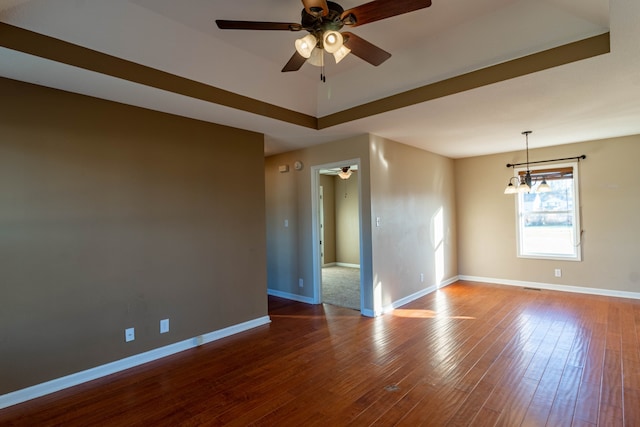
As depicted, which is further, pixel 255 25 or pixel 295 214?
pixel 295 214

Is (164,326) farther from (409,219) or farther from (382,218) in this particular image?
(409,219)

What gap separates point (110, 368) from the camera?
113 inches

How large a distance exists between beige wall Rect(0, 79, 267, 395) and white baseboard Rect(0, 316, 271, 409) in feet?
0.15

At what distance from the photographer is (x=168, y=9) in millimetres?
2439

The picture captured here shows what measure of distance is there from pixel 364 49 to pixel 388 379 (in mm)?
2553

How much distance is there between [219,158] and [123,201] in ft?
3.69

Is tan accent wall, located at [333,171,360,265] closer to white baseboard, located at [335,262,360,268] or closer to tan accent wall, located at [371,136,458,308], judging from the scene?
white baseboard, located at [335,262,360,268]

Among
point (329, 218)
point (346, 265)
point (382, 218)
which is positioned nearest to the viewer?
point (382, 218)

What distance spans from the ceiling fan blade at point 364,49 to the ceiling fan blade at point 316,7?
0.25 m

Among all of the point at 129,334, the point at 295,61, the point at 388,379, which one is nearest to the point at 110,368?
the point at 129,334

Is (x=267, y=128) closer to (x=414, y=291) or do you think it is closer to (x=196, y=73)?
(x=196, y=73)

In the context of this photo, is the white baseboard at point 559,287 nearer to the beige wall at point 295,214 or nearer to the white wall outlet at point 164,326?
the beige wall at point 295,214

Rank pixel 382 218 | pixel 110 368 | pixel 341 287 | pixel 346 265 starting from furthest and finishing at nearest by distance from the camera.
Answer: pixel 346 265, pixel 341 287, pixel 382 218, pixel 110 368

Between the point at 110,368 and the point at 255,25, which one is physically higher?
the point at 255,25
